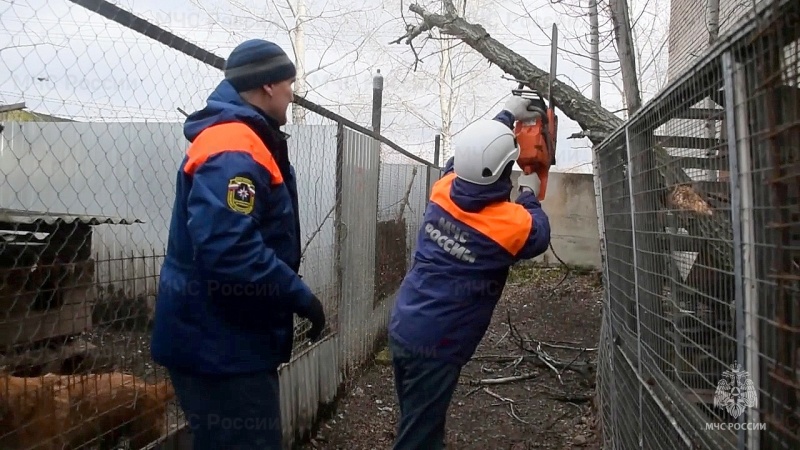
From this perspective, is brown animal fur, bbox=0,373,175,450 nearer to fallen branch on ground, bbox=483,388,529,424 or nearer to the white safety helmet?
the white safety helmet

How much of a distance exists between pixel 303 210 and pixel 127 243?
1.21 metres

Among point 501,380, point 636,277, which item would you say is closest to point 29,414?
point 636,277

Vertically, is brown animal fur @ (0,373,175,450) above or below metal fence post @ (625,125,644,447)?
below

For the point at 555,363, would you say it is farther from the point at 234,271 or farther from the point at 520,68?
the point at 234,271

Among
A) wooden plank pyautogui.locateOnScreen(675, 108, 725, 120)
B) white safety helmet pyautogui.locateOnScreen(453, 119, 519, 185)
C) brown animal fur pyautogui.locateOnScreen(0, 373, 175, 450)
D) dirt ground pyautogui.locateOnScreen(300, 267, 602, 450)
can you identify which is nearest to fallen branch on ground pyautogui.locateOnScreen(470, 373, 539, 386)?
dirt ground pyautogui.locateOnScreen(300, 267, 602, 450)

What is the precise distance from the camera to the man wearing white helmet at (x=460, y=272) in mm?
3107

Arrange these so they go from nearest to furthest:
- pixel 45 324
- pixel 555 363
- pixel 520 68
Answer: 1. pixel 45 324
2. pixel 520 68
3. pixel 555 363

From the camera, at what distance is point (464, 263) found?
3.13m

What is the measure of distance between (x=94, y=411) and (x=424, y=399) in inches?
57.9

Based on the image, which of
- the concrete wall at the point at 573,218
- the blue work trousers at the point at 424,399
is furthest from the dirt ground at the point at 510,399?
the concrete wall at the point at 573,218

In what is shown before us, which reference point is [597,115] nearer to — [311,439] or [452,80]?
[311,439]

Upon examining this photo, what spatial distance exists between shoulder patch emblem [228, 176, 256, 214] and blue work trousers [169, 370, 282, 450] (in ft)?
2.05

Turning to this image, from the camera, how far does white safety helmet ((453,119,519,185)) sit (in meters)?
3.11

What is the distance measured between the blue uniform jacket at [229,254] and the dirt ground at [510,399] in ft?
7.45
